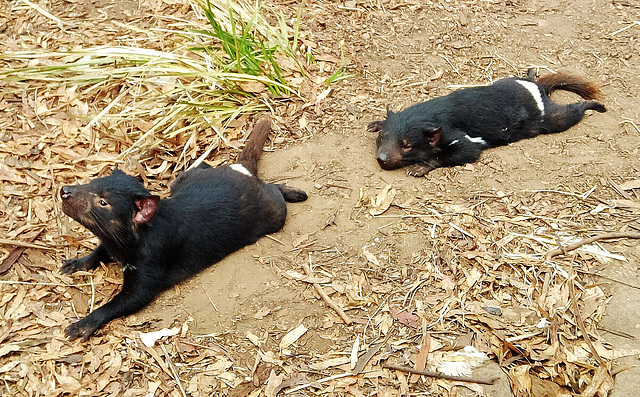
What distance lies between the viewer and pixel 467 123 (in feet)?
15.7

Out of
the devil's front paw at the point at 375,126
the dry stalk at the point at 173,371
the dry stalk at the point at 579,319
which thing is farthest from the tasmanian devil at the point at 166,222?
the dry stalk at the point at 579,319

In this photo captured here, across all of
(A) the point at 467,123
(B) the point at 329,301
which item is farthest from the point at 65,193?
(A) the point at 467,123

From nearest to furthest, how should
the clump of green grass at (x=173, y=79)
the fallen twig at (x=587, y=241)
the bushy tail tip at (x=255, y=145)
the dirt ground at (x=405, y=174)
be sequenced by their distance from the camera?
the dirt ground at (x=405, y=174)
the fallen twig at (x=587, y=241)
the bushy tail tip at (x=255, y=145)
the clump of green grass at (x=173, y=79)

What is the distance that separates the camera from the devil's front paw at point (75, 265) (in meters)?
3.53

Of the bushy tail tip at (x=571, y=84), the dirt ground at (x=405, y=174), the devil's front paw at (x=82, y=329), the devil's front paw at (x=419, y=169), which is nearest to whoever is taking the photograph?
the devil's front paw at (x=82, y=329)

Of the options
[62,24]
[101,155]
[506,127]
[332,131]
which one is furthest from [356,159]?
[62,24]

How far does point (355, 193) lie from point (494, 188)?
1.10 meters

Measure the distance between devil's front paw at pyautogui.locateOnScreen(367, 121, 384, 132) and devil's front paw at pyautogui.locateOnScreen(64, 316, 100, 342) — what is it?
9.38 feet

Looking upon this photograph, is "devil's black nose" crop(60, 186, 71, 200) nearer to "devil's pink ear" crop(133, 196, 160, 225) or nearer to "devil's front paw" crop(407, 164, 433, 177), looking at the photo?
"devil's pink ear" crop(133, 196, 160, 225)

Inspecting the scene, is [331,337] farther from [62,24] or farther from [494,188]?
[62,24]

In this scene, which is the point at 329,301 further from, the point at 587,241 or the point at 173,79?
the point at 173,79

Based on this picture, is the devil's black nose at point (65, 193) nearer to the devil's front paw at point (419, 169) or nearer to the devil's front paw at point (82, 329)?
the devil's front paw at point (82, 329)

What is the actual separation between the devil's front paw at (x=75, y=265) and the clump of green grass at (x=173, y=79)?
1.33 meters

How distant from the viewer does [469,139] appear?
4.73m
